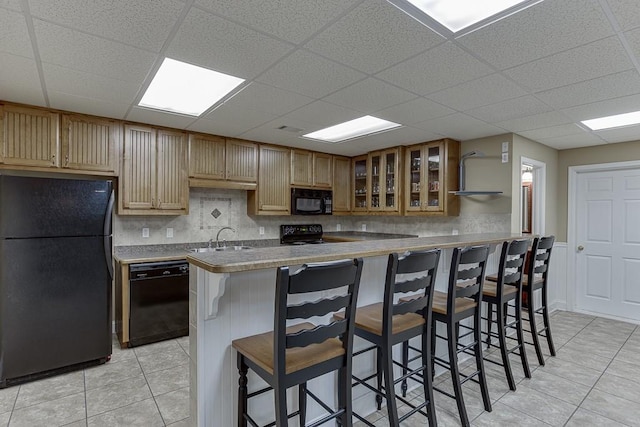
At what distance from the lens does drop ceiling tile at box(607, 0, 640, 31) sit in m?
1.51

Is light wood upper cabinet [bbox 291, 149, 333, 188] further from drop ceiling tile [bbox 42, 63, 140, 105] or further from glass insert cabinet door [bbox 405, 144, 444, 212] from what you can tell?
drop ceiling tile [bbox 42, 63, 140, 105]

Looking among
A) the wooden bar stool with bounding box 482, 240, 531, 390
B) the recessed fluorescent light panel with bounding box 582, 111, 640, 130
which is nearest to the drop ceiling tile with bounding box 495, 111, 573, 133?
the recessed fluorescent light panel with bounding box 582, 111, 640, 130

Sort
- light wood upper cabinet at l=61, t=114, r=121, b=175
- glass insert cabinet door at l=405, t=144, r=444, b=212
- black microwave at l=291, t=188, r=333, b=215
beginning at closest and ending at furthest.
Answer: light wood upper cabinet at l=61, t=114, r=121, b=175, glass insert cabinet door at l=405, t=144, r=444, b=212, black microwave at l=291, t=188, r=333, b=215

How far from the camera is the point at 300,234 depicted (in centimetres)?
523

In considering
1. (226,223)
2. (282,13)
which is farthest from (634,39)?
(226,223)

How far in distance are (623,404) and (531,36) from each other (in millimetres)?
2613

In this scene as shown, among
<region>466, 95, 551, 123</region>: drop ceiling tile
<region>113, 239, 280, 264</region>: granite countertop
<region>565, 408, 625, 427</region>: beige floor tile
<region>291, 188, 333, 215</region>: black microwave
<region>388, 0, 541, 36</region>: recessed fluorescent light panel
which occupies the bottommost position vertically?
<region>565, 408, 625, 427</region>: beige floor tile

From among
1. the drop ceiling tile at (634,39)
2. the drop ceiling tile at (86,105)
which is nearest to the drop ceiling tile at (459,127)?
the drop ceiling tile at (634,39)

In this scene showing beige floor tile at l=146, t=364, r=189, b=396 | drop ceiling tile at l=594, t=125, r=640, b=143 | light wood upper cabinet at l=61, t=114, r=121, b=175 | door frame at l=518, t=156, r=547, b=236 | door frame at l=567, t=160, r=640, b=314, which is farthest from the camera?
door frame at l=567, t=160, r=640, b=314

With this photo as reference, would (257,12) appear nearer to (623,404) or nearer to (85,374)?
(85,374)

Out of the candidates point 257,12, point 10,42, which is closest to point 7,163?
point 10,42

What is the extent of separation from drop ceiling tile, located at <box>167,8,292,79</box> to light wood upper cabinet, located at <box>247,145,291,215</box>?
230 centimetres

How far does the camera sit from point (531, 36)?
1.81 metres

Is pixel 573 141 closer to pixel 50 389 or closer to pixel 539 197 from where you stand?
pixel 539 197
